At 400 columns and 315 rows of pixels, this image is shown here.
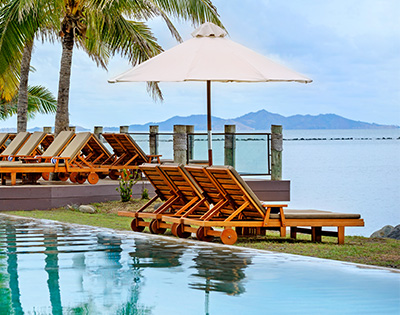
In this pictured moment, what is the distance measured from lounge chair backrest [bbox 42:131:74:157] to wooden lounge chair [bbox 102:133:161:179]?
118 centimetres

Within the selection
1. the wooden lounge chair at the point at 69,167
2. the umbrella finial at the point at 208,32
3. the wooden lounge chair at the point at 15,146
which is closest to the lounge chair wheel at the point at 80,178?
the wooden lounge chair at the point at 69,167

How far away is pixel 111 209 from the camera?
566 inches

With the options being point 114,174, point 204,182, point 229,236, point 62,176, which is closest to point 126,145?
point 114,174

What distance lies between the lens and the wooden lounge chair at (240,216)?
356 inches

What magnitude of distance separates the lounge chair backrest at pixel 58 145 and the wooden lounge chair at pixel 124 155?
46.6 inches

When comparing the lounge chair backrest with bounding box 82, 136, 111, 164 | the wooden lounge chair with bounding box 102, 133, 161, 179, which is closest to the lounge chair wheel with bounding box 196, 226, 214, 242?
the wooden lounge chair with bounding box 102, 133, 161, 179

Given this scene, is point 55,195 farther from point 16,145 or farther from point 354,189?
point 354,189

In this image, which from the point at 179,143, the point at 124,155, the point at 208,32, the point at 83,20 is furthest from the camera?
the point at 179,143

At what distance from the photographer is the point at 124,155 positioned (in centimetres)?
1753

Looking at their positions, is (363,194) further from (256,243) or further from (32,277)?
(32,277)

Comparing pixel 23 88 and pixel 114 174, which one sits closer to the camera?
pixel 114 174

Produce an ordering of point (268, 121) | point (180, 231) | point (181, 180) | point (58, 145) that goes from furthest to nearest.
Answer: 1. point (268, 121)
2. point (58, 145)
3. point (181, 180)
4. point (180, 231)

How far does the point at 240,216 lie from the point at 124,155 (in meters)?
8.48

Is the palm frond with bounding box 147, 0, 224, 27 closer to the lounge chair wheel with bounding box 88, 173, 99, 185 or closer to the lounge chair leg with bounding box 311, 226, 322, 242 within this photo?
the lounge chair wheel with bounding box 88, 173, 99, 185
